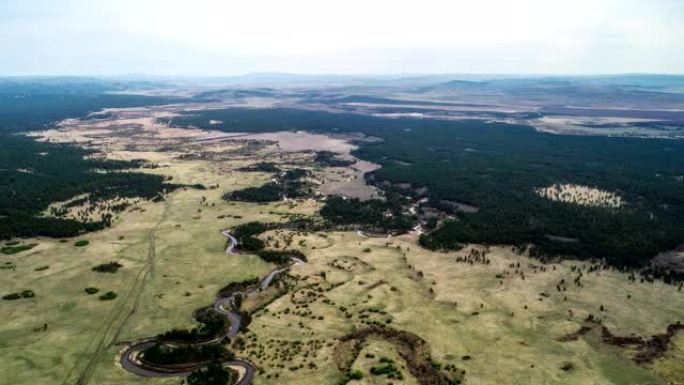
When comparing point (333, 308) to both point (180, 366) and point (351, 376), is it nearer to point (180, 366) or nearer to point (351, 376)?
point (351, 376)

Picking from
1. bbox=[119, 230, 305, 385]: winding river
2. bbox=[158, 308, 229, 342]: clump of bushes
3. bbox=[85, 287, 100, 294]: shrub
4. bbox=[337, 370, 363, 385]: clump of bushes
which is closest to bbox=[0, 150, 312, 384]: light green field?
bbox=[85, 287, 100, 294]: shrub

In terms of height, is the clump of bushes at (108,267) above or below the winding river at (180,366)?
above

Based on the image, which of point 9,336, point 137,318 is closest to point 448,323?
point 137,318

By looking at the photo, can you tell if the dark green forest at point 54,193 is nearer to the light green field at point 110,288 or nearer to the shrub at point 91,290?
the light green field at point 110,288

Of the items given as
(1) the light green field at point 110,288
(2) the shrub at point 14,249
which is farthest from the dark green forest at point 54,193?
(2) the shrub at point 14,249

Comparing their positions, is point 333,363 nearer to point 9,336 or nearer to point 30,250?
point 9,336

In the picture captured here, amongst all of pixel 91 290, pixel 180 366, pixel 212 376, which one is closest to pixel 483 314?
pixel 212 376

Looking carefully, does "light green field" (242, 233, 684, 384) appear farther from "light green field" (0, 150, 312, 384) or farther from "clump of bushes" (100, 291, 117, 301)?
"clump of bushes" (100, 291, 117, 301)
